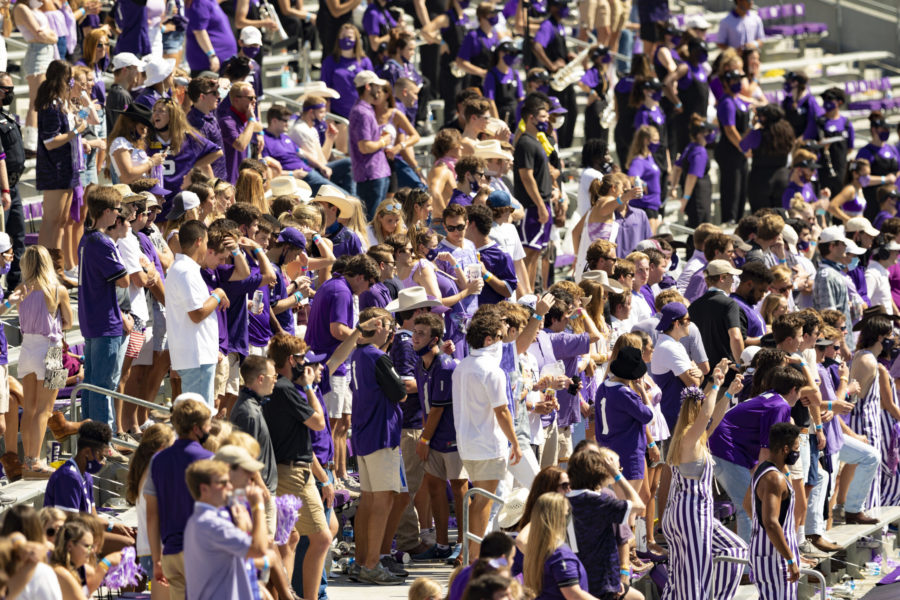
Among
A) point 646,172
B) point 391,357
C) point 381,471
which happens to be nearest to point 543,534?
point 381,471

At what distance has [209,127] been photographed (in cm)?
1286

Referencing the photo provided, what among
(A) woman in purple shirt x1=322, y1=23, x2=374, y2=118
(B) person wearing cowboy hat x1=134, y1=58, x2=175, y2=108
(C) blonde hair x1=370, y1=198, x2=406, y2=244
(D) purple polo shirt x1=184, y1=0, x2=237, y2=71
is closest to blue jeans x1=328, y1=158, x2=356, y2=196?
(A) woman in purple shirt x1=322, y1=23, x2=374, y2=118

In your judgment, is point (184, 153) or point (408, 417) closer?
point (408, 417)

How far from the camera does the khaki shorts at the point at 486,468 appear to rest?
9836 millimetres

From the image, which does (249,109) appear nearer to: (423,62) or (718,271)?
(718,271)

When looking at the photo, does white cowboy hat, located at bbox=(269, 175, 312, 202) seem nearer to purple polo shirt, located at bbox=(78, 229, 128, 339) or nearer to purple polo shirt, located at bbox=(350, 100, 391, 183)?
purple polo shirt, located at bbox=(350, 100, 391, 183)

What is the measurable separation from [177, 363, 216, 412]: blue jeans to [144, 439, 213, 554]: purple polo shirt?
7.15ft

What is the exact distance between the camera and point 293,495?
8.80 meters

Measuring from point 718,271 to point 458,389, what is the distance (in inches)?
117

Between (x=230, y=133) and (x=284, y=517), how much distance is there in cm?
563

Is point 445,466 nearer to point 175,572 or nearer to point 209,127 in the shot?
point 175,572

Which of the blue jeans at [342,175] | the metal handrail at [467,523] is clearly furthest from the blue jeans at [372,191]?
the metal handrail at [467,523]

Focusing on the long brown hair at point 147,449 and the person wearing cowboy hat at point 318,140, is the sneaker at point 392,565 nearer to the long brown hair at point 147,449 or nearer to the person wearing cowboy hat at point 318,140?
the long brown hair at point 147,449

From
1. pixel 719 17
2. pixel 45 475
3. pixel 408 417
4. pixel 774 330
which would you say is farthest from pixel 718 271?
pixel 719 17
